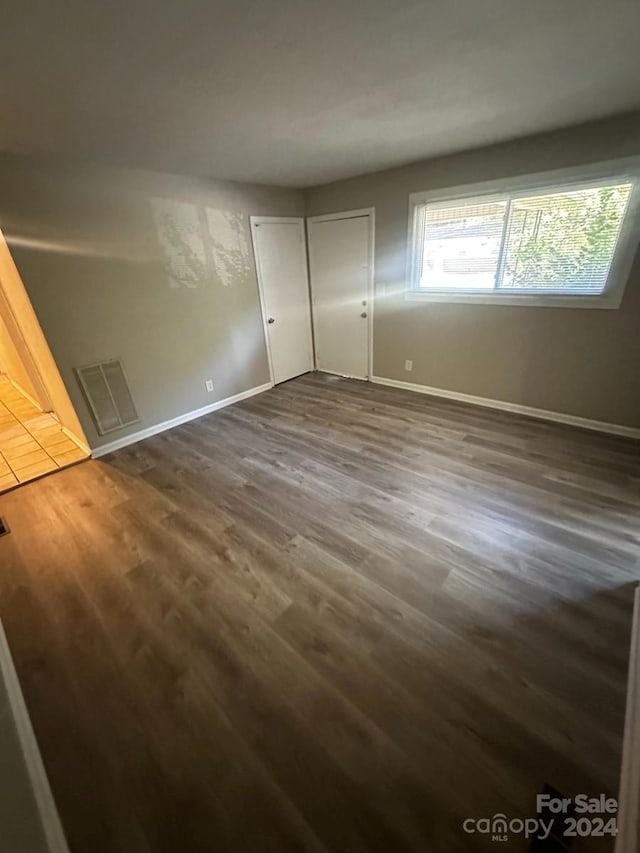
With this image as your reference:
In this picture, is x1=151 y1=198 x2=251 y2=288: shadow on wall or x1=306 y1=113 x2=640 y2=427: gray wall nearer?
x1=306 y1=113 x2=640 y2=427: gray wall

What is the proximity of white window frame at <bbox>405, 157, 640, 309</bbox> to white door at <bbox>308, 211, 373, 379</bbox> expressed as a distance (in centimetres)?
59

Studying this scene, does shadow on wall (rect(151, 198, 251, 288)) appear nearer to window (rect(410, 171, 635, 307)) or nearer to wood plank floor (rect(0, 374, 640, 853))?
window (rect(410, 171, 635, 307))

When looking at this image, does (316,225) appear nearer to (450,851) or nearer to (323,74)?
(323,74)

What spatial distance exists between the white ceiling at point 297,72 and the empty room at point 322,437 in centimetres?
2

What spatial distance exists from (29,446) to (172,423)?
4.37 feet

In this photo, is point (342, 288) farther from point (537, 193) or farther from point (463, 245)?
point (537, 193)

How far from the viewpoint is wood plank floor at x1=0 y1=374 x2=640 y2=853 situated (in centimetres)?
111

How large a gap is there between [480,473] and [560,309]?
5.54ft

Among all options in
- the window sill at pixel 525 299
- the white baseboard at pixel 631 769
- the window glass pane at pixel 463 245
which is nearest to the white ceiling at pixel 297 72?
the window glass pane at pixel 463 245

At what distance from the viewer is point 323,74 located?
5.26 feet

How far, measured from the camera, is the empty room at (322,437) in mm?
1153

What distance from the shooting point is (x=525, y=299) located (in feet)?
10.4

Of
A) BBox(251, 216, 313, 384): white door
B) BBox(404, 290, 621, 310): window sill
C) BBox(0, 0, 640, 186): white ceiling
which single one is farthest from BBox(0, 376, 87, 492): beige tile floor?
BBox(404, 290, 621, 310): window sill

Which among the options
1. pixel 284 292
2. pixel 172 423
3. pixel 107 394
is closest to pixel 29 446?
pixel 107 394
